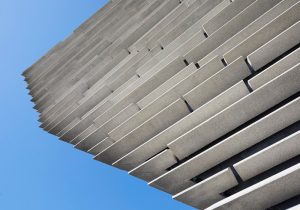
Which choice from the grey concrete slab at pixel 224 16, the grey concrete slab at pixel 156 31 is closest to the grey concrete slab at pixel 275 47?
the grey concrete slab at pixel 224 16

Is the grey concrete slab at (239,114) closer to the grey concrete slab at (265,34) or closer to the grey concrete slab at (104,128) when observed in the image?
the grey concrete slab at (265,34)

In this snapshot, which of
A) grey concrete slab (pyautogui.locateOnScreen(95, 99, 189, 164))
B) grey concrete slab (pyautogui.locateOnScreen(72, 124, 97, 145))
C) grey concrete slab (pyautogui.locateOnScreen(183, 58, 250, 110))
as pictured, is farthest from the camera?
grey concrete slab (pyautogui.locateOnScreen(72, 124, 97, 145))

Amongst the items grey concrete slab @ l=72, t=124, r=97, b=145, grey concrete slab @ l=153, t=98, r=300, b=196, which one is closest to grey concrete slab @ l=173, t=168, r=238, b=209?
grey concrete slab @ l=153, t=98, r=300, b=196

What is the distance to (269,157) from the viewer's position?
2.28 meters

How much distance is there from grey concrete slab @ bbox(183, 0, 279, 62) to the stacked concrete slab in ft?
0.04

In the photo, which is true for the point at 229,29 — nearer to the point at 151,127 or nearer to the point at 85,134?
the point at 151,127

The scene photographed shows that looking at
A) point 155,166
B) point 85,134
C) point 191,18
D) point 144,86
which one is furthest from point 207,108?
point 85,134

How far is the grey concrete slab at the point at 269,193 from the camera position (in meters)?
2.03

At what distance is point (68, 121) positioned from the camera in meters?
5.43

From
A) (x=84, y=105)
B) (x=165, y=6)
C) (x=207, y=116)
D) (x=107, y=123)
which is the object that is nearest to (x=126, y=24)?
(x=165, y=6)

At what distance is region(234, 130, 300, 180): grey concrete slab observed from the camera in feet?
7.16

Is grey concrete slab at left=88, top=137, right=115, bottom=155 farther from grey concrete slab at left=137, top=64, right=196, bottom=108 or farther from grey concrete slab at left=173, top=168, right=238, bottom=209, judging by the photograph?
grey concrete slab at left=173, top=168, right=238, bottom=209

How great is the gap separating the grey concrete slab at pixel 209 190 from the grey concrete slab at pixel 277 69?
79cm

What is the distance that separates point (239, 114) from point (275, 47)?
0.69 m
